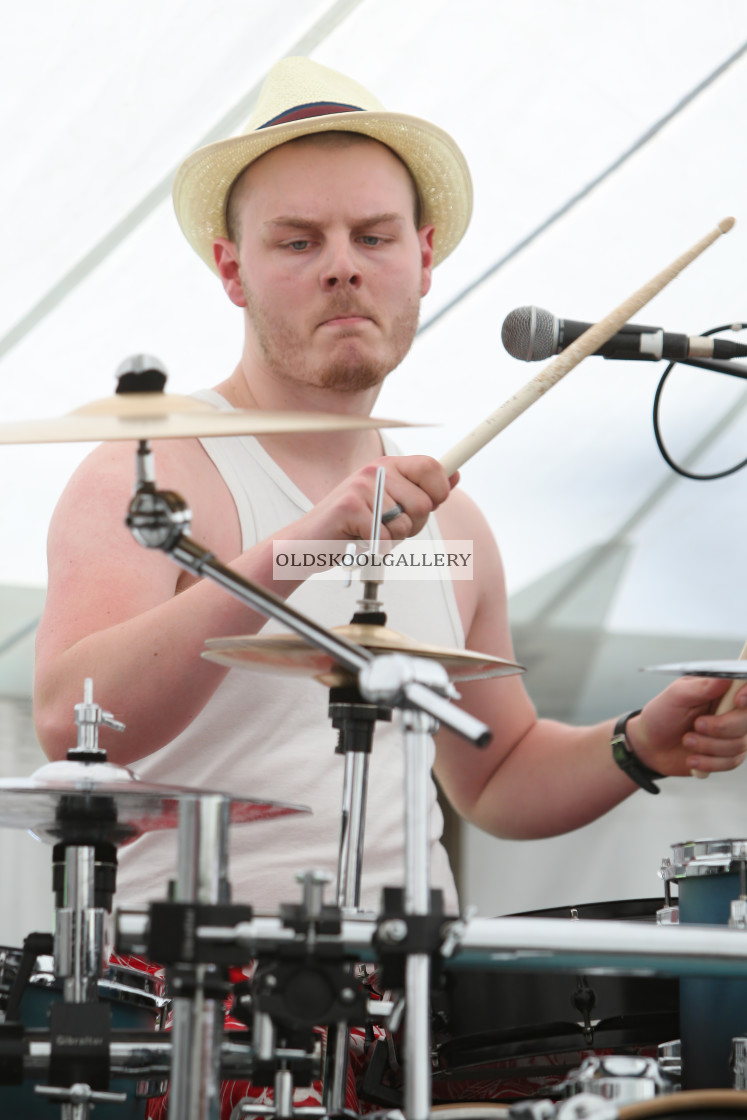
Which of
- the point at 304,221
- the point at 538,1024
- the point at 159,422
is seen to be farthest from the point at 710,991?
the point at 304,221

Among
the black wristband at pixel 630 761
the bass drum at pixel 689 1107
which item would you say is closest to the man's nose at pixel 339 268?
the black wristband at pixel 630 761

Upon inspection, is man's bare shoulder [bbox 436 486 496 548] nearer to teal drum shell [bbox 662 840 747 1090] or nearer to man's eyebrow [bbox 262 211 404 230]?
man's eyebrow [bbox 262 211 404 230]

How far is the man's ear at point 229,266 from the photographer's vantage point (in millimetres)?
1987

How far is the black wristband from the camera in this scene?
183 cm

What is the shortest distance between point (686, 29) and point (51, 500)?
6.19 feet

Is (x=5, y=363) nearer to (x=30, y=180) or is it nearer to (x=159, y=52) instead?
(x=30, y=180)

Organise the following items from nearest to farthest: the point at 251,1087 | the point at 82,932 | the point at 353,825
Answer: the point at 82,932 < the point at 353,825 < the point at 251,1087

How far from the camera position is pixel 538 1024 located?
A: 149 centimetres

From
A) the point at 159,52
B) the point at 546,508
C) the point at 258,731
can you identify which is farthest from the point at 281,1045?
the point at 546,508

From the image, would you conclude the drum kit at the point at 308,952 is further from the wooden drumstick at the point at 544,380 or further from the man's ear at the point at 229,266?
the man's ear at the point at 229,266

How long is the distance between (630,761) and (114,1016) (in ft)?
2.65

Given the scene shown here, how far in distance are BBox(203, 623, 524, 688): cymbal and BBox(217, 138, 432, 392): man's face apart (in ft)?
2.16

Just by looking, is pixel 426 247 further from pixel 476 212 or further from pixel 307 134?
pixel 476 212

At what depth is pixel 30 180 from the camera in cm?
273
